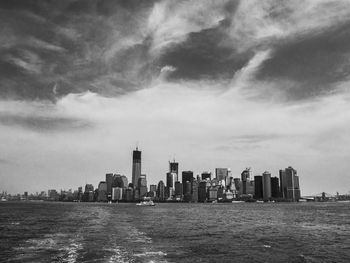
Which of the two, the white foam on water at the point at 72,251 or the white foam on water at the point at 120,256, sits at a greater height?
the white foam on water at the point at 72,251

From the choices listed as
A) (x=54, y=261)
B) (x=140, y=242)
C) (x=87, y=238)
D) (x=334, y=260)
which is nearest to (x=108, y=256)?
(x=54, y=261)

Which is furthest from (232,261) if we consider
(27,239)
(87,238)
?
(27,239)

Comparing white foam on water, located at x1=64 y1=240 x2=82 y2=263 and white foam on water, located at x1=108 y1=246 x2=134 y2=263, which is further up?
white foam on water, located at x1=64 y1=240 x2=82 y2=263

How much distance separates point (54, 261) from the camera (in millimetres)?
43531

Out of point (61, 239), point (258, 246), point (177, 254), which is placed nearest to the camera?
point (177, 254)

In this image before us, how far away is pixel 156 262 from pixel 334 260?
86.8ft

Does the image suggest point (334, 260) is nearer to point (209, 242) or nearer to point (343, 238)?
point (209, 242)

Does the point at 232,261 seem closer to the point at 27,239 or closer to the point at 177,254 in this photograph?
the point at 177,254

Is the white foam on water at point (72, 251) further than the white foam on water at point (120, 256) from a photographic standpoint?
Yes

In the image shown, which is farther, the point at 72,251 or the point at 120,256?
the point at 72,251

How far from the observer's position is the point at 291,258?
1941 inches

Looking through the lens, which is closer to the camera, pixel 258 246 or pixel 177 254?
pixel 177 254

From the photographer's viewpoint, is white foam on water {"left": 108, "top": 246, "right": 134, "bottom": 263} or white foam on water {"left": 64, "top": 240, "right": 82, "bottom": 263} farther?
white foam on water {"left": 64, "top": 240, "right": 82, "bottom": 263}

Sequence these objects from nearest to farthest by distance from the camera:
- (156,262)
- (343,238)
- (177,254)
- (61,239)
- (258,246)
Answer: (156,262) < (177,254) < (258,246) < (61,239) < (343,238)
